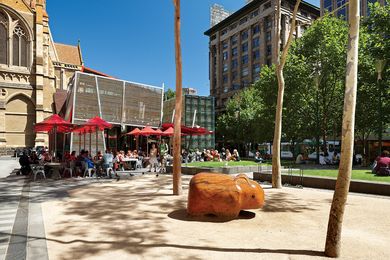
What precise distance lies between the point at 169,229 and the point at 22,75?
45961mm

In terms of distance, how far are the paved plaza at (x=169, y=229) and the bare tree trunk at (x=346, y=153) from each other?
33cm

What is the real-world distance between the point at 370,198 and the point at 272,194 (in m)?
3.28

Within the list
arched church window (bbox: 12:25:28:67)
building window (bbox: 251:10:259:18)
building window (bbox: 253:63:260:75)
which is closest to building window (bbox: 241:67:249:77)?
building window (bbox: 253:63:260:75)

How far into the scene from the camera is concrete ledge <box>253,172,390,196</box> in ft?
35.1

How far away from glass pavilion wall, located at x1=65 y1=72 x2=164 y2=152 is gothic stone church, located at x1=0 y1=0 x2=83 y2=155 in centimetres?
1633

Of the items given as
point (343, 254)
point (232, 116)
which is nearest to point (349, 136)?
point (343, 254)

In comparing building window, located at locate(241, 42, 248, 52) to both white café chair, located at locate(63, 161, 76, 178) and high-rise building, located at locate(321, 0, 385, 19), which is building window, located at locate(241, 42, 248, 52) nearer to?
high-rise building, located at locate(321, 0, 385, 19)

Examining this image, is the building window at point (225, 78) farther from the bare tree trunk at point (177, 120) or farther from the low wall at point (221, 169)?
the bare tree trunk at point (177, 120)

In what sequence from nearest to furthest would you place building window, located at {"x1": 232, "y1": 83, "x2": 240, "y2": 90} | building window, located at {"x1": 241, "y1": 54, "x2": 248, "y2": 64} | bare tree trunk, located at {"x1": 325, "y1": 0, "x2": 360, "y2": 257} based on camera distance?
bare tree trunk, located at {"x1": 325, "y1": 0, "x2": 360, "y2": 257}, building window, located at {"x1": 241, "y1": 54, "x2": 248, "y2": 64}, building window, located at {"x1": 232, "y1": 83, "x2": 240, "y2": 90}

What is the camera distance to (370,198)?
990cm

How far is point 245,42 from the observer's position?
68.9 metres

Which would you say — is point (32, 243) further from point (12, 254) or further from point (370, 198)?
point (370, 198)

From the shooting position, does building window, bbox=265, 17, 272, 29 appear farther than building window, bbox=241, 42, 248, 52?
No

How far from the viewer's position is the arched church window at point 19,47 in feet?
141
